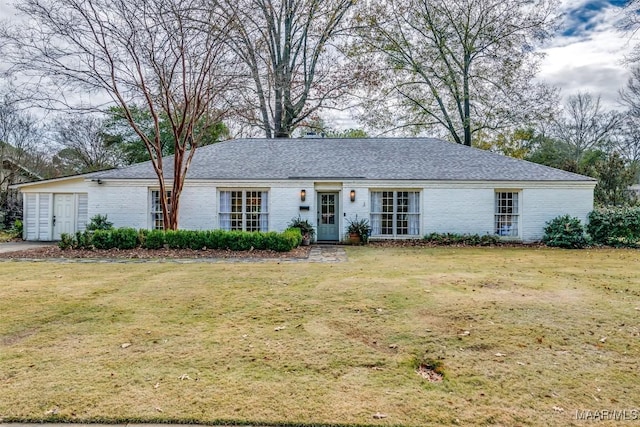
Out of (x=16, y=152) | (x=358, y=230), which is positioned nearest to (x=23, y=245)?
(x=358, y=230)

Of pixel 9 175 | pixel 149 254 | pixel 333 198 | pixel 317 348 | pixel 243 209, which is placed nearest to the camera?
pixel 317 348

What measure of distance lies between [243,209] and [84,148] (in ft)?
66.0

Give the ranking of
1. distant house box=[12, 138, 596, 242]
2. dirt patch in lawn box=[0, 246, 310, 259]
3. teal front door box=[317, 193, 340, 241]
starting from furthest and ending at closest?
teal front door box=[317, 193, 340, 241]
distant house box=[12, 138, 596, 242]
dirt patch in lawn box=[0, 246, 310, 259]

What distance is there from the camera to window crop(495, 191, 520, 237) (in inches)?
595

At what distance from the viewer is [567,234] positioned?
13.7 metres

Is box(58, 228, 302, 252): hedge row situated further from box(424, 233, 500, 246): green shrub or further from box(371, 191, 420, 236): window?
box(424, 233, 500, 246): green shrub

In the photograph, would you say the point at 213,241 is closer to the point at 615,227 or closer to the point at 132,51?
the point at 132,51

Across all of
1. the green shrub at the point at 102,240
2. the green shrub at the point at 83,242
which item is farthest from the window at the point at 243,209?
the green shrub at the point at 83,242

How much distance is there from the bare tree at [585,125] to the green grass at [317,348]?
2808cm

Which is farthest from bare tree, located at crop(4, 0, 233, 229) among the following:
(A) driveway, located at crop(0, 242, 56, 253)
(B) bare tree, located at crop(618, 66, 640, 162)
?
(B) bare tree, located at crop(618, 66, 640, 162)

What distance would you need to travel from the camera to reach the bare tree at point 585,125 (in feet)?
95.6

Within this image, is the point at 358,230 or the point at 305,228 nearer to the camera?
the point at 305,228

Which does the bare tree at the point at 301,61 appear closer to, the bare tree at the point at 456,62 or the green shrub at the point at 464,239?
the bare tree at the point at 456,62

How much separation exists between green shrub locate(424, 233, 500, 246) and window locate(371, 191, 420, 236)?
840 mm
